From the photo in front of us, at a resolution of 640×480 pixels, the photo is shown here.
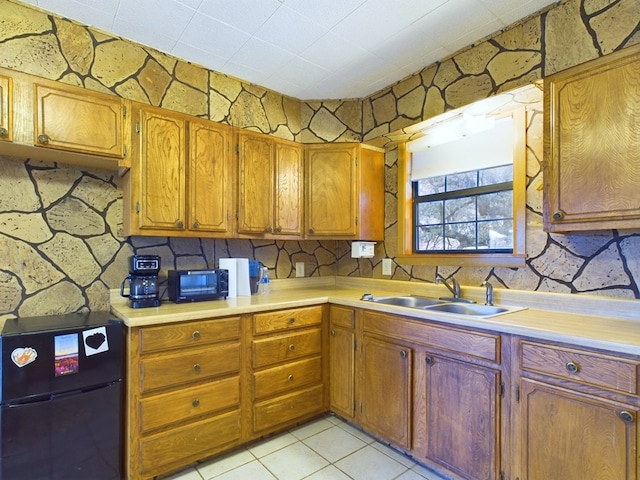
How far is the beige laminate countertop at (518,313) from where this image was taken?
140 cm

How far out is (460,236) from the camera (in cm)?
261

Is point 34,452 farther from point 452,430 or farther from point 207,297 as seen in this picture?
point 452,430

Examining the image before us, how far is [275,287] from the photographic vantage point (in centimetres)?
299

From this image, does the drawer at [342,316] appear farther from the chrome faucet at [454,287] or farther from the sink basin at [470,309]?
the chrome faucet at [454,287]

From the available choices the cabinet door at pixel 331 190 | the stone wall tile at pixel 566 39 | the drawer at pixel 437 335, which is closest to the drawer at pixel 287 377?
the drawer at pixel 437 335

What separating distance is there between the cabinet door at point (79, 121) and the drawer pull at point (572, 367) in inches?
100

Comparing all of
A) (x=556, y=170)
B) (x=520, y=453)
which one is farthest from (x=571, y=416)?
(x=556, y=170)

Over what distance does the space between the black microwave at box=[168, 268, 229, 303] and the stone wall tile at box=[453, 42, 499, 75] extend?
87.9 inches

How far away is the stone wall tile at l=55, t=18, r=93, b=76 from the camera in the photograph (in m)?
2.05

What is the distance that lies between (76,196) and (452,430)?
263 cm

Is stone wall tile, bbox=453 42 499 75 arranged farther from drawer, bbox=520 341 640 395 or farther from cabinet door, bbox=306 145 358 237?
drawer, bbox=520 341 640 395

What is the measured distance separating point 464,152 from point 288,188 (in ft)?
4.57

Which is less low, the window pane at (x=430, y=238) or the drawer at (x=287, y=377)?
the window pane at (x=430, y=238)

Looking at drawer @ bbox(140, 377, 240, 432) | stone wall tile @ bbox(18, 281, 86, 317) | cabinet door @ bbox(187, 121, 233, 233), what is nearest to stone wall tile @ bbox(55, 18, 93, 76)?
cabinet door @ bbox(187, 121, 233, 233)
